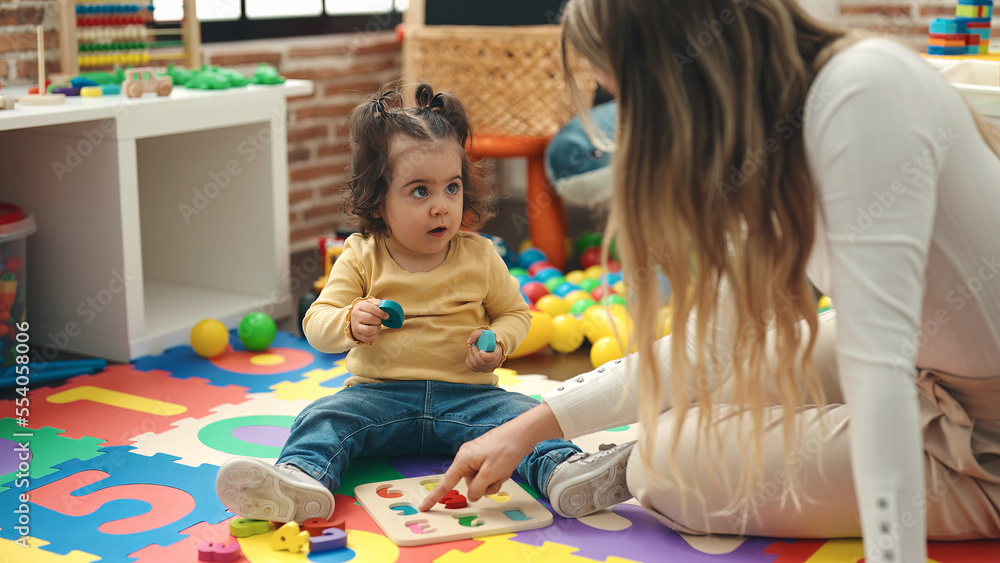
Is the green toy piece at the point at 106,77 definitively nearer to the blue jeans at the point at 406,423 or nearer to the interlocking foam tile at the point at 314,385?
the interlocking foam tile at the point at 314,385

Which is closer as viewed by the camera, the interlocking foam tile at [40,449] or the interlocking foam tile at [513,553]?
the interlocking foam tile at [513,553]

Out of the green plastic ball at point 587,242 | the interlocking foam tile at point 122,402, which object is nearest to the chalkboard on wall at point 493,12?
the green plastic ball at point 587,242

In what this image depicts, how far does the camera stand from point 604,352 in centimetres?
164

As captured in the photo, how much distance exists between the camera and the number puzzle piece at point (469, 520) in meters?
1.05

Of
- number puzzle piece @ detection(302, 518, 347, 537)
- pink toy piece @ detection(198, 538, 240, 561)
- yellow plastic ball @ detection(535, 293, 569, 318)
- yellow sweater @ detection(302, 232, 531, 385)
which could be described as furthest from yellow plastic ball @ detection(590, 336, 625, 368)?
pink toy piece @ detection(198, 538, 240, 561)

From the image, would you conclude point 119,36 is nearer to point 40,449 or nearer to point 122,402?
point 122,402

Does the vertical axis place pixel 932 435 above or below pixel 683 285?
below

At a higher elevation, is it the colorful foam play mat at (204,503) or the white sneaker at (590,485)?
the white sneaker at (590,485)

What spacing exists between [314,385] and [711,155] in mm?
967

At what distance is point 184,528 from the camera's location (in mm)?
1052

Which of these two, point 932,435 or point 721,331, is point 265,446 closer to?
point 721,331

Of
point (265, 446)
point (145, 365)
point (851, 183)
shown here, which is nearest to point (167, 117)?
point (145, 365)

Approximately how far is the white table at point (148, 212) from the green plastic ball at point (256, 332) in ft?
0.39

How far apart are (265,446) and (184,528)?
0.83 ft
